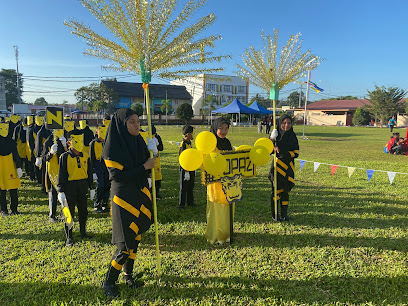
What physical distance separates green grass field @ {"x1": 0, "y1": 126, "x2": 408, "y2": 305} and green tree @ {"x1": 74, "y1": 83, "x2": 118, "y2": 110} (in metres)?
51.9

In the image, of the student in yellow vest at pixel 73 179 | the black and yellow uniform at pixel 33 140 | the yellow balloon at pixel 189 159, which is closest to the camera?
the yellow balloon at pixel 189 159

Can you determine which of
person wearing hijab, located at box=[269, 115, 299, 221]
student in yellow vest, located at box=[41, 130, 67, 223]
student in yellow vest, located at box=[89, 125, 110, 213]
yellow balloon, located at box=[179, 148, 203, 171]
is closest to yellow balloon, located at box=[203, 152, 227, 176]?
yellow balloon, located at box=[179, 148, 203, 171]

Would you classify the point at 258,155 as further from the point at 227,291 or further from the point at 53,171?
the point at 53,171

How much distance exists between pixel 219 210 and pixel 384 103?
2257 inches

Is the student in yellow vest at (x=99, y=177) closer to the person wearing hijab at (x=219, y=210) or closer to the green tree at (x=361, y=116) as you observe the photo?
the person wearing hijab at (x=219, y=210)

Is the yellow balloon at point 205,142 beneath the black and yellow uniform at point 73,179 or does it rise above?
above

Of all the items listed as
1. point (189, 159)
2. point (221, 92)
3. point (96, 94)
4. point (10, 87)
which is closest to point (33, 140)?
point (189, 159)

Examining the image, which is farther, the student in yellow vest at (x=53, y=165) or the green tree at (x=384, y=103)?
the green tree at (x=384, y=103)

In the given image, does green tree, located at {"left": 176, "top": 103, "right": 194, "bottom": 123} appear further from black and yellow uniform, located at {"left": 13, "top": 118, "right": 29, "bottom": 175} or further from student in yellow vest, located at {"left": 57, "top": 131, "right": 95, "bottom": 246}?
student in yellow vest, located at {"left": 57, "top": 131, "right": 95, "bottom": 246}

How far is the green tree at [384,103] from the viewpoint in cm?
4856

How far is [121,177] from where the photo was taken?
2.89 metres

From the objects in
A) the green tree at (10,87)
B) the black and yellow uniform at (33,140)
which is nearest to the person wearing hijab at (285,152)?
the black and yellow uniform at (33,140)

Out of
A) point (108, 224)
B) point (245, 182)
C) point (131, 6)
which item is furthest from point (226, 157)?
point (245, 182)

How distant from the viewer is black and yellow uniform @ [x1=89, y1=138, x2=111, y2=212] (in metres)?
6.07
